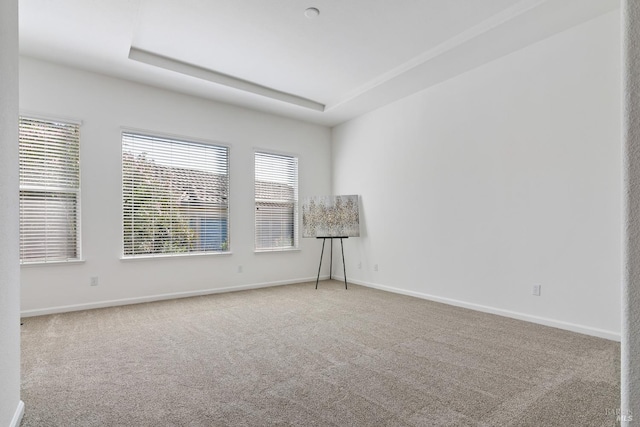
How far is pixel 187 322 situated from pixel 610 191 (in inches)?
172

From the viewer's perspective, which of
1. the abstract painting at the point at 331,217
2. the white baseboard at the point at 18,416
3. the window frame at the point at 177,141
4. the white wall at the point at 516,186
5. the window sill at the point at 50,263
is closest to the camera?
the white baseboard at the point at 18,416

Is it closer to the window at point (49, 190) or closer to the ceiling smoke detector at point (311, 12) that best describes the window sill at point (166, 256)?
the window at point (49, 190)

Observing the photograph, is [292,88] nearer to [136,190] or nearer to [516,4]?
[136,190]

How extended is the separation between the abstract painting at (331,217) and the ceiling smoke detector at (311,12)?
302cm

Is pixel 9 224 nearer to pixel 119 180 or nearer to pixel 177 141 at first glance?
pixel 119 180

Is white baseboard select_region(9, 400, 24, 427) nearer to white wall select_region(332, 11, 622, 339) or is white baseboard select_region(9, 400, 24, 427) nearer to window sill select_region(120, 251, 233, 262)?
window sill select_region(120, 251, 233, 262)

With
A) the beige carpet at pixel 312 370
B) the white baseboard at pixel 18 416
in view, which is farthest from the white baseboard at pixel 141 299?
the white baseboard at pixel 18 416

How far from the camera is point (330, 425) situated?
5.98 feet

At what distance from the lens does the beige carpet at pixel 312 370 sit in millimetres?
1926

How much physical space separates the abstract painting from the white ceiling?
190 centimetres

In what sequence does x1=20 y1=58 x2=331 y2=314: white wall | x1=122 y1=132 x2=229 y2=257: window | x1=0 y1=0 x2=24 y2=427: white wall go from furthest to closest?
x1=122 y1=132 x2=229 y2=257: window < x1=20 y1=58 x2=331 y2=314: white wall < x1=0 y1=0 x2=24 y2=427: white wall

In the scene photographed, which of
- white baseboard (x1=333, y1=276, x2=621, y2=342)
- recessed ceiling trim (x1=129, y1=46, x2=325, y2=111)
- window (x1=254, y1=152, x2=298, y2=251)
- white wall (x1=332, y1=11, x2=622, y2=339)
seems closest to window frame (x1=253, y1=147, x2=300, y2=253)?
window (x1=254, y1=152, x2=298, y2=251)

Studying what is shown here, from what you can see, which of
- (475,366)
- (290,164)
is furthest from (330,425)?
(290,164)

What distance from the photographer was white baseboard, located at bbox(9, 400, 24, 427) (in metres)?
1.73
